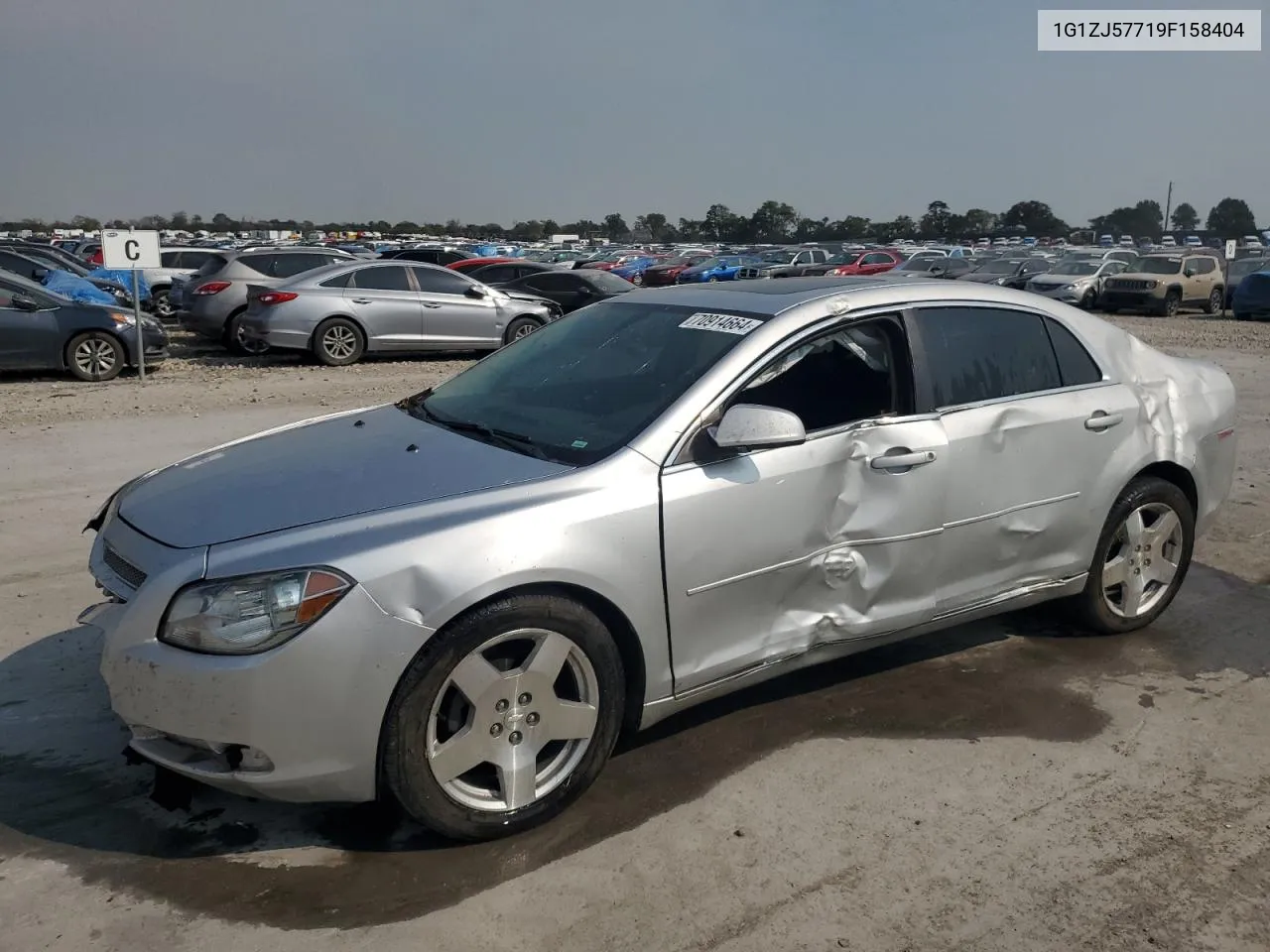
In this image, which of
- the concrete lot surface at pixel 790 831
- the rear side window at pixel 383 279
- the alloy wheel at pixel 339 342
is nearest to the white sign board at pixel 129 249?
the alloy wheel at pixel 339 342

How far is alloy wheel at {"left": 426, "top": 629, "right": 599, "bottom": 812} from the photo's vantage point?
310 cm

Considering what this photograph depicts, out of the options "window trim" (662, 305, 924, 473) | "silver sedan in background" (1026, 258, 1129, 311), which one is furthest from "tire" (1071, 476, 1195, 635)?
"silver sedan in background" (1026, 258, 1129, 311)

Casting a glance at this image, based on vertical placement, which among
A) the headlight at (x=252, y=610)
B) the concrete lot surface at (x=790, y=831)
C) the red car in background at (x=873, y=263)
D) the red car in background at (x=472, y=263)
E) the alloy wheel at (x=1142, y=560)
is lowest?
the concrete lot surface at (x=790, y=831)

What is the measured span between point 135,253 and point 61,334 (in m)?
1.31

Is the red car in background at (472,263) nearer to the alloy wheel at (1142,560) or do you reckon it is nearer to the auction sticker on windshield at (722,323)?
the alloy wheel at (1142,560)

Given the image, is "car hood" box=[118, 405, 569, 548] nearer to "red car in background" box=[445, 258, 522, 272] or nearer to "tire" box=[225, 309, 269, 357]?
"tire" box=[225, 309, 269, 357]

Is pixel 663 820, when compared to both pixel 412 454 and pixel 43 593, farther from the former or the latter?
pixel 43 593

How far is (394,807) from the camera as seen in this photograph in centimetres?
337

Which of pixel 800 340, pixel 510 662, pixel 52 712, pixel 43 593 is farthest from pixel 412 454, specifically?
pixel 43 593

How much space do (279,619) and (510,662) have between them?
690 millimetres

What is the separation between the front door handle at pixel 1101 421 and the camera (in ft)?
14.8

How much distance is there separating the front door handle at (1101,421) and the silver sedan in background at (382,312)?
10.8 meters

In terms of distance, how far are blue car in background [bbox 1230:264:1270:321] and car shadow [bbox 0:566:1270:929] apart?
2255 centimetres

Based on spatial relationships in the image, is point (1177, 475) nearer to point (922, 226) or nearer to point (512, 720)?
point (512, 720)
